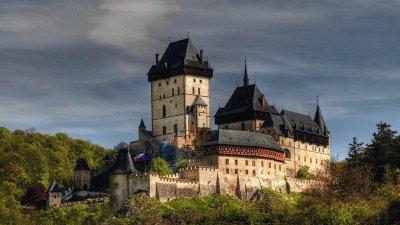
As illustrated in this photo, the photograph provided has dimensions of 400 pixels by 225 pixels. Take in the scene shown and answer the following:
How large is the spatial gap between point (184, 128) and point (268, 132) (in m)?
9.67

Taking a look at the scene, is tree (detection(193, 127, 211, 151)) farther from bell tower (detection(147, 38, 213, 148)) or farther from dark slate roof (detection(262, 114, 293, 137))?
dark slate roof (detection(262, 114, 293, 137))

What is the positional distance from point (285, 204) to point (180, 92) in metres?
25.8

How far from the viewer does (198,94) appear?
136625mm

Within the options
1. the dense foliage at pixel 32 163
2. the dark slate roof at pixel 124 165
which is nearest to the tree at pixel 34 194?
the dense foliage at pixel 32 163

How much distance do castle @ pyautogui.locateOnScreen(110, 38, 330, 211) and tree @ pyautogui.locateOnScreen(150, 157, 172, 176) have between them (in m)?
2.54

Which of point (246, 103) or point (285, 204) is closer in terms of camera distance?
point (285, 204)

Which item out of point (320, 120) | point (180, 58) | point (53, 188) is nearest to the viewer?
point (53, 188)

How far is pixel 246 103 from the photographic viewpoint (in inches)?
5315

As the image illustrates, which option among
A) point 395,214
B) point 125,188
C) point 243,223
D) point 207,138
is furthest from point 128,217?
point 395,214

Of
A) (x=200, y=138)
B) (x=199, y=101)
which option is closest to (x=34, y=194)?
(x=200, y=138)

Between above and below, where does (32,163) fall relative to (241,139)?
below

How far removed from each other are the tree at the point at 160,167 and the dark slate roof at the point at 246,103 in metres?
14.6

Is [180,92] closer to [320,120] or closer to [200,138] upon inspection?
[200,138]

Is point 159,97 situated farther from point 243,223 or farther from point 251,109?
point 243,223
